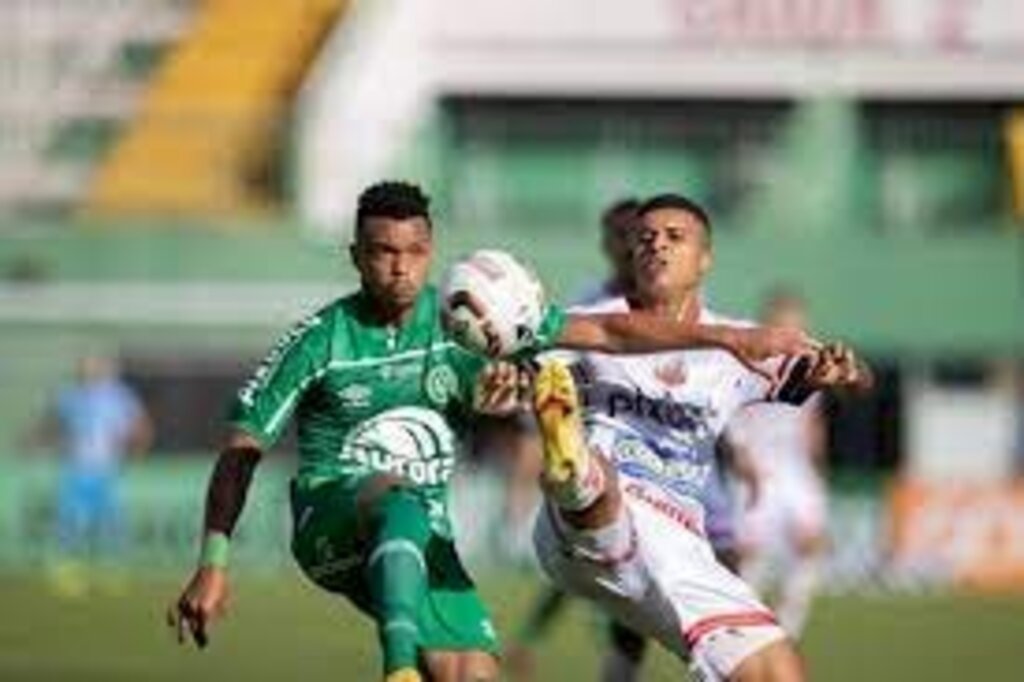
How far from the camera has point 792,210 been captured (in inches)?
1423

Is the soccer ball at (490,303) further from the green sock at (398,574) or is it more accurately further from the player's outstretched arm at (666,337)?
the green sock at (398,574)

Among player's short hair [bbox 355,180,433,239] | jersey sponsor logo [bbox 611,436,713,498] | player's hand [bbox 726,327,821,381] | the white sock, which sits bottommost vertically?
the white sock

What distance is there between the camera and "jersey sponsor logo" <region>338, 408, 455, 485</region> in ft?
33.3

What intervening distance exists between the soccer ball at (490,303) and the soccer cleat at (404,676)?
100cm

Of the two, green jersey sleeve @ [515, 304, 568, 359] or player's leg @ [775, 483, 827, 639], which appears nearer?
green jersey sleeve @ [515, 304, 568, 359]

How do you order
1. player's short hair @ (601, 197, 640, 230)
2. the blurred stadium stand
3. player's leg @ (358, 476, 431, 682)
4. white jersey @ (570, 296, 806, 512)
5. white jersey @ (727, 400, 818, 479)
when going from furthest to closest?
1. the blurred stadium stand
2. white jersey @ (727, 400, 818, 479)
3. player's short hair @ (601, 197, 640, 230)
4. white jersey @ (570, 296, 806, 512)
5. player's leg @ (358, 476, 431, 682)

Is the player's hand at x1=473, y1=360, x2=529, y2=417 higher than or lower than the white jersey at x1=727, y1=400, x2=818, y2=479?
higher

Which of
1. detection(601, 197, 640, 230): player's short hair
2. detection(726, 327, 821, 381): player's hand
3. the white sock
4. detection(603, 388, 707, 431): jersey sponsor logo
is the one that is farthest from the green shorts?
the white sock

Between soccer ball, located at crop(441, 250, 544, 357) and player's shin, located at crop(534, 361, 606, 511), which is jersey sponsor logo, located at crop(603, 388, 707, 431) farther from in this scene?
soccer ball, located at crop(441, 250, 544, 357)

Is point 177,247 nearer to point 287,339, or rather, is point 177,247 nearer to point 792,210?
point 792,210

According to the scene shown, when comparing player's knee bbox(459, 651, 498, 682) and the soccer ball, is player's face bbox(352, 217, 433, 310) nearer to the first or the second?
the soccer ball

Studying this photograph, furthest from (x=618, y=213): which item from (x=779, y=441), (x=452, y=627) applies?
(x=779, y=441)


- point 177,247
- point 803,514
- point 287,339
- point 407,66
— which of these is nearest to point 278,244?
point 177,247

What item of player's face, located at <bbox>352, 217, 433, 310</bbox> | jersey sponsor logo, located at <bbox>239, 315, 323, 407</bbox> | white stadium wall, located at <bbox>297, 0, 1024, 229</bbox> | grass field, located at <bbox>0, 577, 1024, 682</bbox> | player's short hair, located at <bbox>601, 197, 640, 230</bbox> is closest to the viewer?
player's face, located at <bbox>352, 217, 433, 310</bbox>
